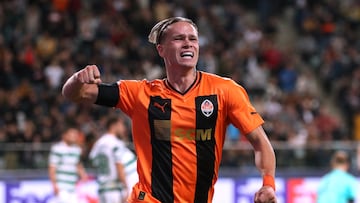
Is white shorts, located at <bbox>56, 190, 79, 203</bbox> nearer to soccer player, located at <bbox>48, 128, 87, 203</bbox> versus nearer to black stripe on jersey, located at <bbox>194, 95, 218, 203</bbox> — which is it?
soccer player, located at <bbox>48, 128, 87, 203</bbox>

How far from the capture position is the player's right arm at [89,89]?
5512 mm

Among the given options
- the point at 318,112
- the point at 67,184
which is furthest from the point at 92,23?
the point at 67,184

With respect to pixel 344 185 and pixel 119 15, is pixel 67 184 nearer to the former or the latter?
pixel 344 185

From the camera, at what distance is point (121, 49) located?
1994 centimetres

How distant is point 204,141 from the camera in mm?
5895

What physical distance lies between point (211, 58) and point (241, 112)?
14.4m

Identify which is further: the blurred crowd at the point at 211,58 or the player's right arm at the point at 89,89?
the blurred crowd at the point at 211,58

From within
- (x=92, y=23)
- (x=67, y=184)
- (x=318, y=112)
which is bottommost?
(x=67, y=184)

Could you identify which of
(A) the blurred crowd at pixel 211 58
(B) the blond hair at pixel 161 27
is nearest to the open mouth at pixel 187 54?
(B) the blond hair at pixel 161 27

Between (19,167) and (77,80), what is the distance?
34.0 feet

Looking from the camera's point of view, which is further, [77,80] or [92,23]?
[92,23]

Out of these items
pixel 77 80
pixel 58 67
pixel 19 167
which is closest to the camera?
pixel 77 80

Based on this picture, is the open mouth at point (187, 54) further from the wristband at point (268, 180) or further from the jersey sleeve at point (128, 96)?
the wristband at point (268, 180)

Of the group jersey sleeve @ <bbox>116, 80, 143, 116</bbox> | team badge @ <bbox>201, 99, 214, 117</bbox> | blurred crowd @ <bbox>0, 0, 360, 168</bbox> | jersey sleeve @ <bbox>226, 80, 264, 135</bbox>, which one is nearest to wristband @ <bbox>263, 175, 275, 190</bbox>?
jersey sleeve @ <bbox>226, 80, 264, 135</bbox>
